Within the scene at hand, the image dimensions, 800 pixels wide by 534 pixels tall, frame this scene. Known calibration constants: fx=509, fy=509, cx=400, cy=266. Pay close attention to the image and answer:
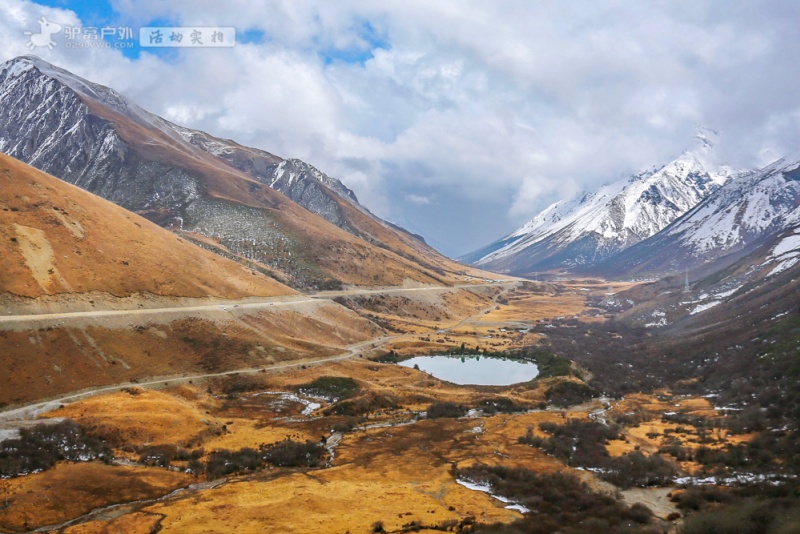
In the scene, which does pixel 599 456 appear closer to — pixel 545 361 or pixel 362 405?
pixel 362 405

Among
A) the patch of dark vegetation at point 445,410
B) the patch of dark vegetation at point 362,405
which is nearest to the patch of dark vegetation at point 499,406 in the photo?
the patch of dark vegetation at point 445,410

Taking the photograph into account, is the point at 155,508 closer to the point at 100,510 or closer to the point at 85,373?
the point at 100,510

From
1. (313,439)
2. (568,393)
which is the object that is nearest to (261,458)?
(313,439)

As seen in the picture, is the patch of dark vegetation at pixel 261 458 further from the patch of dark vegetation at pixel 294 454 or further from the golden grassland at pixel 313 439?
the golden grassland at pixel 313 439

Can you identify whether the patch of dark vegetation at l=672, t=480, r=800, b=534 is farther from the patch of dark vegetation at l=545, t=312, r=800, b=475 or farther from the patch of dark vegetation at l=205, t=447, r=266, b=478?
the patch of dark vegetation at l=205, t=447, r=266, b=478

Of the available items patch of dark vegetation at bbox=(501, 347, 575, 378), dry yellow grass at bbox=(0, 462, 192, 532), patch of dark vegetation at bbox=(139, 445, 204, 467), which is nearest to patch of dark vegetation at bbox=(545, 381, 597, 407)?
patch of dark vegetation at bbox=(501, 347, 575, 378)

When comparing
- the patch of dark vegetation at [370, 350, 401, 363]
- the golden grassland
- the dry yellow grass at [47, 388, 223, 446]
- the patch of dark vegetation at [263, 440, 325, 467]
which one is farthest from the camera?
the patch of dark vegetation at [370, 350, 401, 363]
